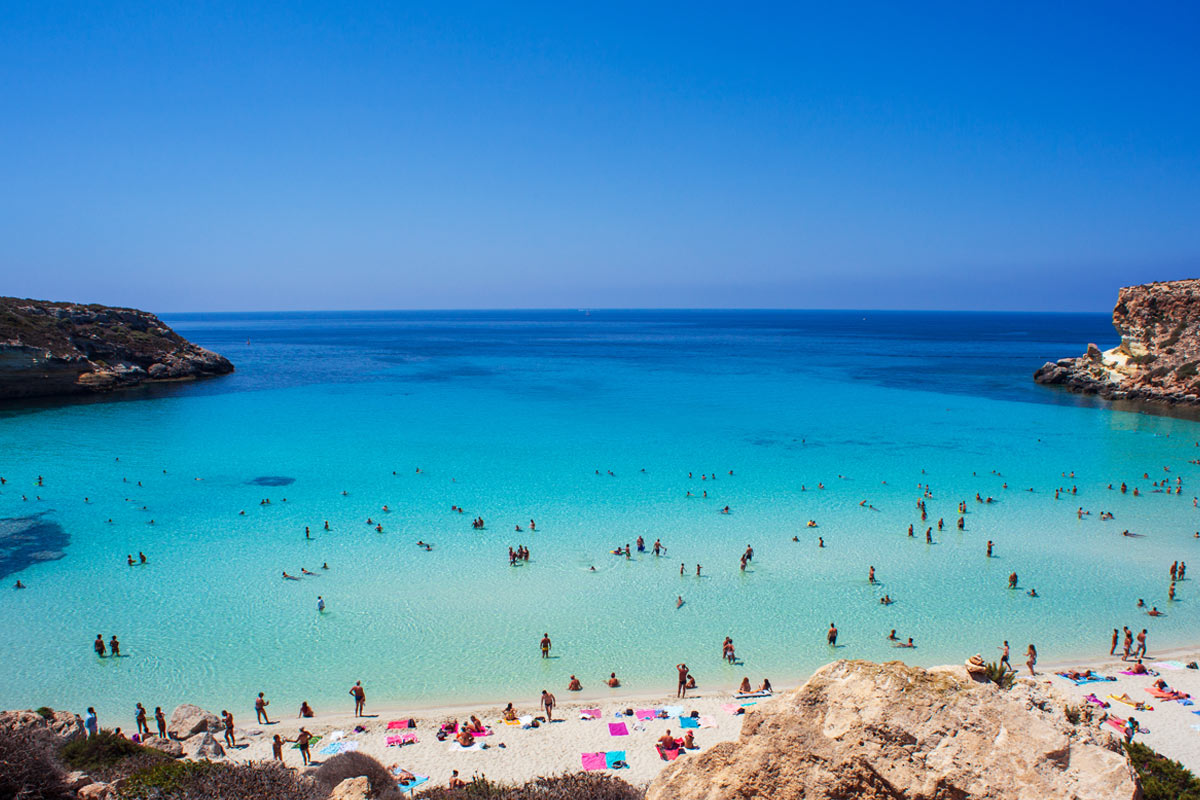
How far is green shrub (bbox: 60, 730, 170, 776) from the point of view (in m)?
11.5

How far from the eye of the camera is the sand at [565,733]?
1369cm

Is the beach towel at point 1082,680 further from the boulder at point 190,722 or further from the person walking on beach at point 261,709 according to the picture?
the boulder at point 190,722

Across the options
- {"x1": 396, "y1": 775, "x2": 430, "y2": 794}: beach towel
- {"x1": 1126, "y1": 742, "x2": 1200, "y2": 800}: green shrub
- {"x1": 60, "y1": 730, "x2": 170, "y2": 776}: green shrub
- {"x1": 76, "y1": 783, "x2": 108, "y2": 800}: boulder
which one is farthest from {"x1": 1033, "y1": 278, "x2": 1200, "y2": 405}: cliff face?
{"x1": 76, "y1": 783, "x2": 108, "y2": 800}: boulder

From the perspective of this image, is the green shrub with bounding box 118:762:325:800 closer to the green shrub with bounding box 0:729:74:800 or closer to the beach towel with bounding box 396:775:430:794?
the green shrub with bounding box 0:729:74:800

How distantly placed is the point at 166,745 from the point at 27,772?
207 inches

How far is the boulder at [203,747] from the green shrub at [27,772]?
434 cm

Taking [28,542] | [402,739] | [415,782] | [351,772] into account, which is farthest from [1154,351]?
[28,542]

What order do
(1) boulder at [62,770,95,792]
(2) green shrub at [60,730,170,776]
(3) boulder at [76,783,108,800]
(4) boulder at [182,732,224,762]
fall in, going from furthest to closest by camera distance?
(4) boulder at [182,732,224,762]
(2) green shrub at [60,730,170,776]
(1) boulder at [62,770,95,792]
(3) boulder at [76,783,108,800]

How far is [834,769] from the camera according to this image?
4.75 m

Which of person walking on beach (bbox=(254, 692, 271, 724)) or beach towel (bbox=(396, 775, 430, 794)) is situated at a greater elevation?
beach towel (bbox=(396, 775, 430, 794))

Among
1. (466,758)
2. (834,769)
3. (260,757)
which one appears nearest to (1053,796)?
(834,769)

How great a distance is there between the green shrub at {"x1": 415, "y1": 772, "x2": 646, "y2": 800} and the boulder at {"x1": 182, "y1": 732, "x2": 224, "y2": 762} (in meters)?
5.95

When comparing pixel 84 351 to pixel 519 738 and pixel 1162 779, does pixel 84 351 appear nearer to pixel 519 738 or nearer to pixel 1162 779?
pixel 519 738

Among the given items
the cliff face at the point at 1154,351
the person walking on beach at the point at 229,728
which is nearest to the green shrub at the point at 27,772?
the person walking on beach at the point at 229,728
